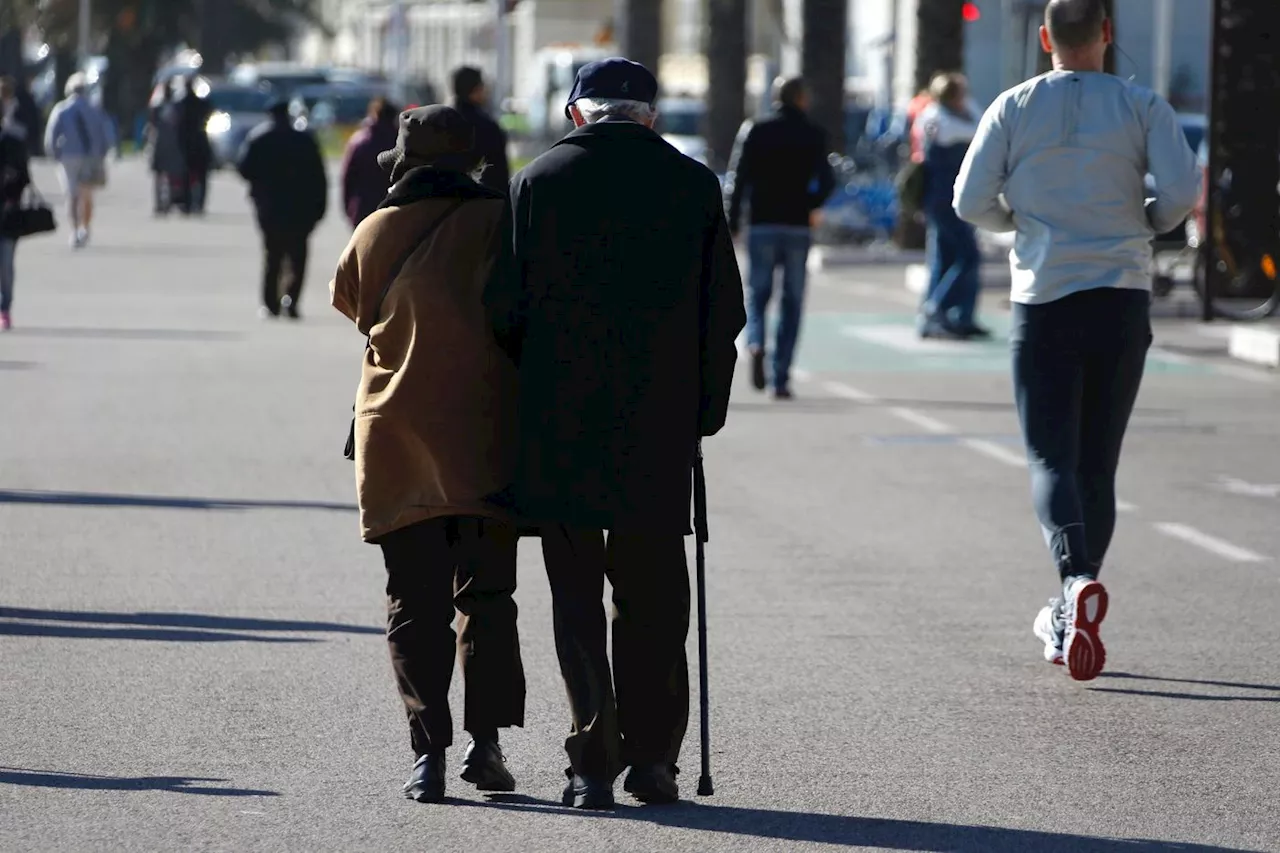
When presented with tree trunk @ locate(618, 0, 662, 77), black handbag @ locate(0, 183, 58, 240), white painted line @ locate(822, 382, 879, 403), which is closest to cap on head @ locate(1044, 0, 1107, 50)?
white painted line @ locate(822, 382, 879, 403)

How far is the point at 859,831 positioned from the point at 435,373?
138 cm

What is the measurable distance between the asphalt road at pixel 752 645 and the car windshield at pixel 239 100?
39111 mm

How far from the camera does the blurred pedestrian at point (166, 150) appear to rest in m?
36.2

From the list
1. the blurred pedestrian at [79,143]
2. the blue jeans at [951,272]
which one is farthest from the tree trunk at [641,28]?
the blue jeans at [951,272]

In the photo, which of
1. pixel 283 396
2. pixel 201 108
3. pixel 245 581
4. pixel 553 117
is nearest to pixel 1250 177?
pixel 283 396

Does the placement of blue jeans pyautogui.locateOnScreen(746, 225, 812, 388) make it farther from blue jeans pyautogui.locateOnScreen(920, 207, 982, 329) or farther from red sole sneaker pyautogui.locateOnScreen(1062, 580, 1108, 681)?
red sole sneaker pyautogui.locateOnScreen(1062, 580, 1108, 681)

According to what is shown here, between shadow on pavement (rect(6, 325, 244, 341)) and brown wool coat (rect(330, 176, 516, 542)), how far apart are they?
13.5m

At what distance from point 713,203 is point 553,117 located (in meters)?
53.4

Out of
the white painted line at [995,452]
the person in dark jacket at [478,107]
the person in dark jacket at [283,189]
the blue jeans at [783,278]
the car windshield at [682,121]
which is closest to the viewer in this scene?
the white painted line at [995,452]

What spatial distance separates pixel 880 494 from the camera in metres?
11.6

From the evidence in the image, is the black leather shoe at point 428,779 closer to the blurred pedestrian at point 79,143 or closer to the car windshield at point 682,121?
the blurred pedestrian at point 79,143

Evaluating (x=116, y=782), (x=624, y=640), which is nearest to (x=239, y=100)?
(x=116, y=782)

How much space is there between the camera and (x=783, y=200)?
15297 mm

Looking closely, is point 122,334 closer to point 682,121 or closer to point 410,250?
point 410,250
